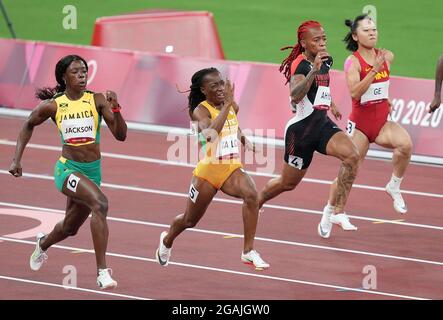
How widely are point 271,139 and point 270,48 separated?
606cm

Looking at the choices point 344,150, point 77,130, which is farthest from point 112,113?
point 344,150

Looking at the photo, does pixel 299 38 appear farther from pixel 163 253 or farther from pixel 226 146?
pixel 163 253

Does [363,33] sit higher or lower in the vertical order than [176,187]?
higher

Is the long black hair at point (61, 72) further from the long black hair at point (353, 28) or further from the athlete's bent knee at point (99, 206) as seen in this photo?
the long black hair at point (353, 28)

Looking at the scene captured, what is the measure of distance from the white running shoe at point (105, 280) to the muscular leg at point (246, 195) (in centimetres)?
151

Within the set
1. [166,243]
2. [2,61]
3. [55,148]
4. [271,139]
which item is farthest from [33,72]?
[166,243]

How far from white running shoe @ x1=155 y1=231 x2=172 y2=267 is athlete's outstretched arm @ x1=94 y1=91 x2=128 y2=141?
135 centimetres

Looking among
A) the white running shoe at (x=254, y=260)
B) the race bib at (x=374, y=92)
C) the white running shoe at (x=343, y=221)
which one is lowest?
the white running shoe at (x=254, y=260)

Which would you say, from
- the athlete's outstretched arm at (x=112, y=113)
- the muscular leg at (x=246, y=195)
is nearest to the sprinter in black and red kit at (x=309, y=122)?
the muscular leg at (x=246, y=195)

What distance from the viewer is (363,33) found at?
14977 mm

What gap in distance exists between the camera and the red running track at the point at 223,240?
502 inches

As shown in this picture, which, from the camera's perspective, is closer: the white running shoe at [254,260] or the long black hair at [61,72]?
the long black hair at [61,72]

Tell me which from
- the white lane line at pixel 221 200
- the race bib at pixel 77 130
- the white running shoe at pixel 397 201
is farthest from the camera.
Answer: the white lane line at pixel 221 200

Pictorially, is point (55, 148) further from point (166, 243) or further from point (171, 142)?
point (166, 243)
